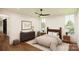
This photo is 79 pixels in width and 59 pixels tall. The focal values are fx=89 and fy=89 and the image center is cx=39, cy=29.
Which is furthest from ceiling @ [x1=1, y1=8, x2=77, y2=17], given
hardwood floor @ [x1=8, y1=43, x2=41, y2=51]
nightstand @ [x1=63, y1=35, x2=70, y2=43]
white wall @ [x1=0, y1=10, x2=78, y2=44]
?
hardwood floor @ [x1=8, y1=43, x2=41, y2=51]

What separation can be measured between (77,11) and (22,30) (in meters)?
0.93

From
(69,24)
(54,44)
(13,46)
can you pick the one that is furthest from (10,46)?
(69,24)

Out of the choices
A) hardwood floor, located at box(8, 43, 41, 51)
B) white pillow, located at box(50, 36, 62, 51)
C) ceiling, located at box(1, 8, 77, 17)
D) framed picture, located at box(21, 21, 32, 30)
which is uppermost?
ceiling, located at box(1, 8, 77, 17)

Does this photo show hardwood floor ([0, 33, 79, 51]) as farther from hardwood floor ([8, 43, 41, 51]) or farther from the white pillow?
the white pillow

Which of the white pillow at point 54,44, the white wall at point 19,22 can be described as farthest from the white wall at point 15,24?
the white pillow at point 54,44

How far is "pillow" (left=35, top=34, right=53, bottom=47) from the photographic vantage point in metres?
1.44

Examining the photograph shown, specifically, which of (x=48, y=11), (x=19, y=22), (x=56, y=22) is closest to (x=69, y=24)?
(x=56, y=22)

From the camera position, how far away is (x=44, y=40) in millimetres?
1466

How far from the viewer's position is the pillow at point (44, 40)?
1.44m

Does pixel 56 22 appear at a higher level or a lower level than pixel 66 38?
higher

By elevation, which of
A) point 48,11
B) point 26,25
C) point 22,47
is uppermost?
point 48,11

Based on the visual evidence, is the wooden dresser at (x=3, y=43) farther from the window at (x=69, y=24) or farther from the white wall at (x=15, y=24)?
the window at (x=69, y=24)

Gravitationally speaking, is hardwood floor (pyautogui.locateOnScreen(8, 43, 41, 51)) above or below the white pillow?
below

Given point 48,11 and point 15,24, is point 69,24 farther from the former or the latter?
point 15,24
